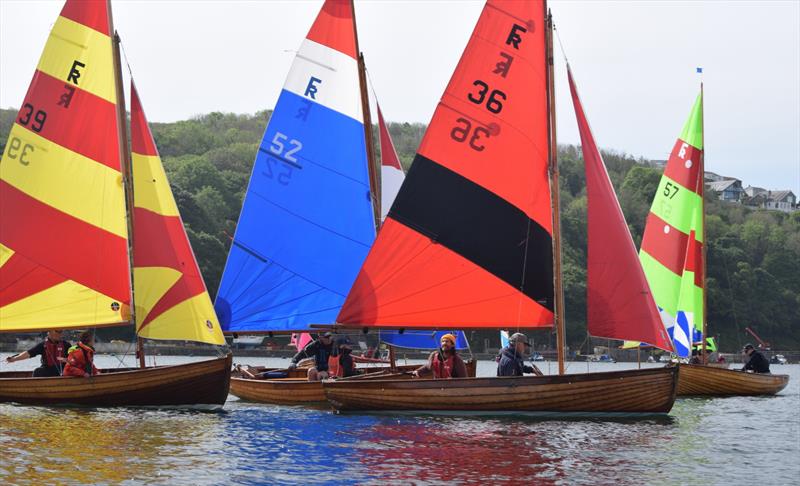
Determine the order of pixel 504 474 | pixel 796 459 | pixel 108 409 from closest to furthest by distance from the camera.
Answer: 1. pixel 504 474
2. pixel 796 459
3. pixel 108 409

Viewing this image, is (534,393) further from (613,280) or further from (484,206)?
(484,206)

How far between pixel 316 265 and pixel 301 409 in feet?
15.8

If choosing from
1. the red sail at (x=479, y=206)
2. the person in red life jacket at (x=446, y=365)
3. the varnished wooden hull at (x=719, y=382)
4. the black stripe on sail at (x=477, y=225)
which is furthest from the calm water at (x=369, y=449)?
→ the varnished wooden hull at (x=719, y=382)

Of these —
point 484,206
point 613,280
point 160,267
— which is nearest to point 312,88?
point 160,267

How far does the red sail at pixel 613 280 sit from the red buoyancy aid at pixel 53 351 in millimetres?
12324

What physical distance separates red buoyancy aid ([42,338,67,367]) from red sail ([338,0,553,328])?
6724mm

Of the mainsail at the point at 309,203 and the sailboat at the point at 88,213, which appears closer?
the sailboat at the point at 88,213

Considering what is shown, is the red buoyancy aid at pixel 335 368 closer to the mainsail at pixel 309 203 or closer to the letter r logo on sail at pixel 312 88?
the mainsail at pixel 309 203

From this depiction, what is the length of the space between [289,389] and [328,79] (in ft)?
28.8

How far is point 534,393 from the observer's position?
2533 centimetres

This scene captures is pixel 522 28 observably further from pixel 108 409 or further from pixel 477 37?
pixel 108 409

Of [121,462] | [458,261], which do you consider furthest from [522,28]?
[121,462]

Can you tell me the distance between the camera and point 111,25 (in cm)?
3027

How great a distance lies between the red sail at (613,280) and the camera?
86.5 ft
